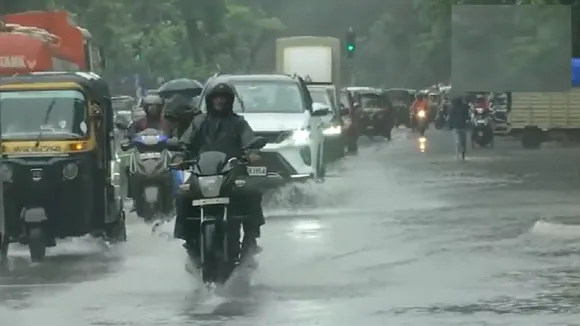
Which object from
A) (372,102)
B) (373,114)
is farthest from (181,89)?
(372,102)

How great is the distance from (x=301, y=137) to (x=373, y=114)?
106 ft

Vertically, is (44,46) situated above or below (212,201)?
above

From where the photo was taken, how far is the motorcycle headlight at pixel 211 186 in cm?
1389

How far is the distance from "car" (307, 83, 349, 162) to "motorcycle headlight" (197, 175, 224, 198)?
21.8 m

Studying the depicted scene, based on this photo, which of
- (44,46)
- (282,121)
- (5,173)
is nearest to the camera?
(5,173)

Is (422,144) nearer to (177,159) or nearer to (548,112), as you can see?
(548,112)

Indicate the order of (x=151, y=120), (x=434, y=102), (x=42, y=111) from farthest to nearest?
(x=434, y=102) < (x=151, y=120) < (x=42, y=111)

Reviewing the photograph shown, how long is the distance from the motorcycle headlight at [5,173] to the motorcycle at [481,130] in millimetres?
34512

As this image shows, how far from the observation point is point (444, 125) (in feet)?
249

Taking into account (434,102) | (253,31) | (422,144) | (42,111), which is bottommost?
(434,102)

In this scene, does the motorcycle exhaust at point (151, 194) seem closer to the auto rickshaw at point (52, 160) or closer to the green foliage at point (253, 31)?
the auto rickshaw at point (52, 160)

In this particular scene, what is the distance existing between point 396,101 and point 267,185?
5090 cm

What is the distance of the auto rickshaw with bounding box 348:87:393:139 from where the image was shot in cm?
5747

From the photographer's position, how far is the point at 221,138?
14.4 m
